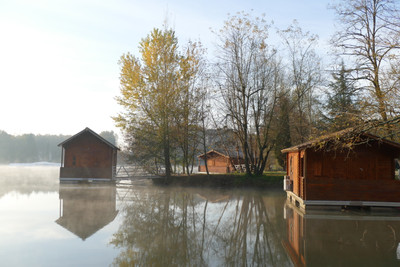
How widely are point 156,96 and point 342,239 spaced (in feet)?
75.4

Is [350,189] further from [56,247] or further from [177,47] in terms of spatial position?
[177,47]

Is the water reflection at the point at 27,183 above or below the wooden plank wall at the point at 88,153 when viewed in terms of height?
below

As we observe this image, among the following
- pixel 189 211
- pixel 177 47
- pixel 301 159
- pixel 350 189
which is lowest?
pixel 189 211

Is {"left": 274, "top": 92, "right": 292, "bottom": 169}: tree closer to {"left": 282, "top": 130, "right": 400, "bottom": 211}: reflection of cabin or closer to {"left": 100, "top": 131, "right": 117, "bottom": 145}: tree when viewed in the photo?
{"left": 282, "top": 130, "right": 400, "bottom": 211}: reflection of cabin

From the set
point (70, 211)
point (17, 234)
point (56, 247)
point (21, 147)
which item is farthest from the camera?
point (21, 147)

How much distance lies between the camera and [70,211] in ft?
47.8

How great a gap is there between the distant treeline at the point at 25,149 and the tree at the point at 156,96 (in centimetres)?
9280

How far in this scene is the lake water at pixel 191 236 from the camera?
793 centimetres

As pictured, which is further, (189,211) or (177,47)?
(177,47)

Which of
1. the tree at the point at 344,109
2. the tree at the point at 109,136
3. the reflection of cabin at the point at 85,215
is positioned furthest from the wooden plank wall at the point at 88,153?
the tree at the point at 109,136

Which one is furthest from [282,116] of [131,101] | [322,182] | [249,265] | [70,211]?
[249,265]

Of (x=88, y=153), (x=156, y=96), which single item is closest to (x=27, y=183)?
(x=88, y=153)

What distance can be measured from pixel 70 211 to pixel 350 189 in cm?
1261

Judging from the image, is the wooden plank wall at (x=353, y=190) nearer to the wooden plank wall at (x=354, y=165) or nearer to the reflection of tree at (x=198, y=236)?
the wooden plank wall at (x=354, y=165)
